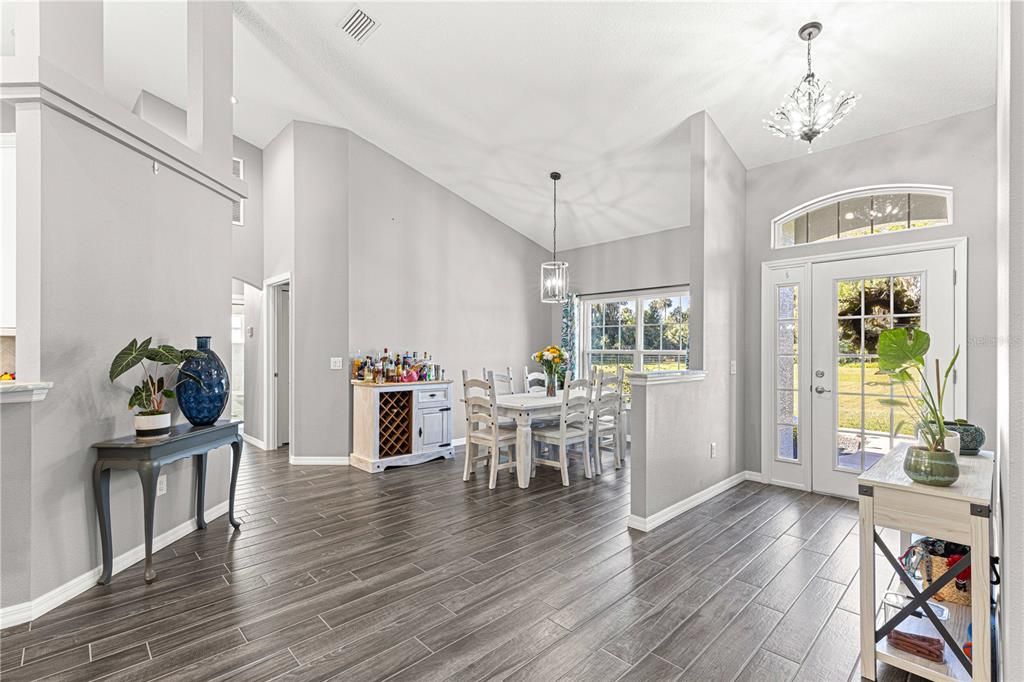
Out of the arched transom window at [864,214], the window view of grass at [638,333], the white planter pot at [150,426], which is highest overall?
the arched transom window at [864,214]

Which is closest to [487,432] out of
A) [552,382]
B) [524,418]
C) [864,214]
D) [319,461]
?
[524,418]

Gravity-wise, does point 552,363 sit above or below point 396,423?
above

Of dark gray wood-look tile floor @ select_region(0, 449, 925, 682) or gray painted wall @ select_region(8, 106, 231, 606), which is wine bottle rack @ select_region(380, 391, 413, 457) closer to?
dark gray wood-look tile floor @ select_region(0, 449, 925, 682)

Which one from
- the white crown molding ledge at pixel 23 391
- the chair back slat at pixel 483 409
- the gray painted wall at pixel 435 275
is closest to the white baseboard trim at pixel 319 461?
the gray painted wall at pixel 435 275

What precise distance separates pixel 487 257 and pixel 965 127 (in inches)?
191

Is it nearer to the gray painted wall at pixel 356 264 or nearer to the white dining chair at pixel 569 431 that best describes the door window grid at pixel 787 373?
the white dining chair at pixel 569 431

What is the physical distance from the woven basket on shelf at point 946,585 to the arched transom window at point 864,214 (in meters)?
2.82

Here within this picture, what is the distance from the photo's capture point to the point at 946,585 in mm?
2020

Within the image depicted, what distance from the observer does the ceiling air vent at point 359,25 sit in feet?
11.7

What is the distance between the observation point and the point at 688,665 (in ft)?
6.35

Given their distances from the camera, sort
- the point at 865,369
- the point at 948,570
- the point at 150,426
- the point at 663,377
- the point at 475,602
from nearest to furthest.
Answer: the point at 948,570 → the point at 475,602 → the point at 150,426 → the point at 663,377 → the point at 865,369

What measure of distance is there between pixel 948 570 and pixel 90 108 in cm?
443

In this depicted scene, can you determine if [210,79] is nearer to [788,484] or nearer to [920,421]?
[920,421]

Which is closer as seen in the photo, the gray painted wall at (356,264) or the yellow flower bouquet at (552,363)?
the yellow flower bouquet at (552,363)
